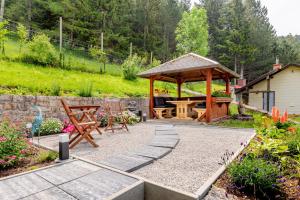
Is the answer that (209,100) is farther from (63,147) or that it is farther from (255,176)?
(63,147)

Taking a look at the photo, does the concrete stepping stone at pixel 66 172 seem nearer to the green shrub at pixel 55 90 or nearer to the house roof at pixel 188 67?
the green shrub at pixel 55 90

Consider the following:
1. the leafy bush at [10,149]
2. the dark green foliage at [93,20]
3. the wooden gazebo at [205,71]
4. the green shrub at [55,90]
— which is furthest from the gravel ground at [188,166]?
the dark green foliage at [93,20]

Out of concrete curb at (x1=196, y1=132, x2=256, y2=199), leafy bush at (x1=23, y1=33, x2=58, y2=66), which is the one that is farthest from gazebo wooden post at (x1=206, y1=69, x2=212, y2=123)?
leafy bush at (x1=23, y1=33, x2=58, y2=66)

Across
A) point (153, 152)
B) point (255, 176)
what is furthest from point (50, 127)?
point (255, 176)

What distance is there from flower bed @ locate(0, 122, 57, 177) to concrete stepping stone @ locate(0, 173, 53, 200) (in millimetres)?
447

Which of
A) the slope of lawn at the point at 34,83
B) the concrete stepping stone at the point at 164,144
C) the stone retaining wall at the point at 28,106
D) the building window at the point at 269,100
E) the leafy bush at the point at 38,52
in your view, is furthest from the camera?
the building window at the point at 269,100

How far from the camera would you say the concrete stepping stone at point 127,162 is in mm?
2863

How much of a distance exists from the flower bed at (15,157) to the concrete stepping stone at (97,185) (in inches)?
41.0

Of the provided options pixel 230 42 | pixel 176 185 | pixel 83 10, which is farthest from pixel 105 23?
pixel 176 185

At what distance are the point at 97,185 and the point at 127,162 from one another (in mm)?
872

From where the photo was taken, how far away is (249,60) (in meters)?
26.3

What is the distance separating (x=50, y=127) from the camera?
5.65m

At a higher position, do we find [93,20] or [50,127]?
[93,20]

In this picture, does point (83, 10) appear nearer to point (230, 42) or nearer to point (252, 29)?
point (230, 42)
